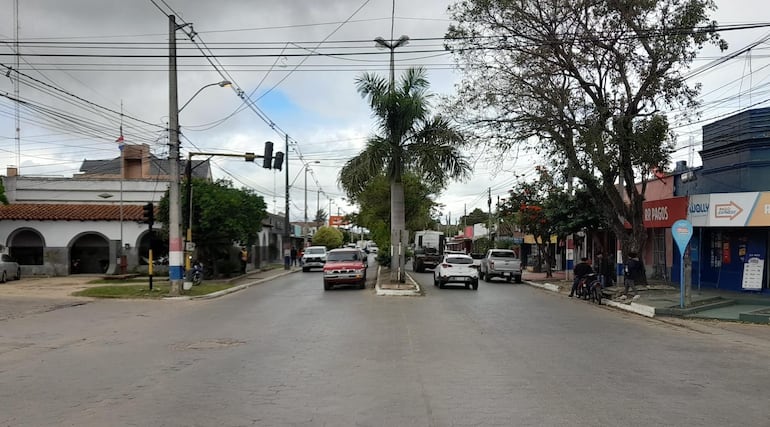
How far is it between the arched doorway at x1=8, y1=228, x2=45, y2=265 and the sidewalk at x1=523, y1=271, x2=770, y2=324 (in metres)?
31.2

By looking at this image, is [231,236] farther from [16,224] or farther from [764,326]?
[764,326]

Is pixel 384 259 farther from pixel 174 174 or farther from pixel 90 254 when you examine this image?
pixel 174 174

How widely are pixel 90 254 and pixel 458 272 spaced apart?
2328 cm

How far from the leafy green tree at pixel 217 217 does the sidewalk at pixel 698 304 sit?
711 inches

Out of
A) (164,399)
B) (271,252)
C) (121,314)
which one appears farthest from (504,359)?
(271,252)

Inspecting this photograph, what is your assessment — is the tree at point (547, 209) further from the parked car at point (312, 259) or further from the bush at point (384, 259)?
the parked car at point (312, 259)

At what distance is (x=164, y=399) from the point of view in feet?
26.5

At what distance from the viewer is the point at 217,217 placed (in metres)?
31.8

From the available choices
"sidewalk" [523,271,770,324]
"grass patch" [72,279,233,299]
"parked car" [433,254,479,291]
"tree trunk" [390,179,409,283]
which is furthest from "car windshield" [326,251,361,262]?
"sidewalk" [523,271,770,324]

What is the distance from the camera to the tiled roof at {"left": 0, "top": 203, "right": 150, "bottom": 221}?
36812 millimetres

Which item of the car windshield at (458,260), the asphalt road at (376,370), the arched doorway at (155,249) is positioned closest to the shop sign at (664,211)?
the car windshield at (458,260)

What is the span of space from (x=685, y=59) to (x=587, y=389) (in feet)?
58.4

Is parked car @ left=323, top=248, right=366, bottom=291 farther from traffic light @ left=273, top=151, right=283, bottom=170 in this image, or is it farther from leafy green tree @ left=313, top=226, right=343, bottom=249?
leafy green tree @ left=313, top=226, right=343, bottom=249

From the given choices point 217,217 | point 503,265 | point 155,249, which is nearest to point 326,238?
point 155,249
